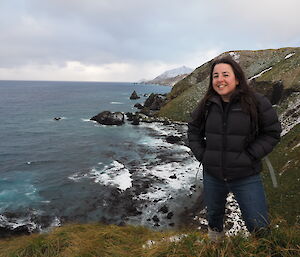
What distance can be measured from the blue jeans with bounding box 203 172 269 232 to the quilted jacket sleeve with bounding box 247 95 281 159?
46cm

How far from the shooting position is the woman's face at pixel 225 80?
3.46 metres

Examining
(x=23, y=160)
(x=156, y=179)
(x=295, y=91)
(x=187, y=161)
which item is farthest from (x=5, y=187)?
(x=295, y=91)

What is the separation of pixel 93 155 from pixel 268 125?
107ft

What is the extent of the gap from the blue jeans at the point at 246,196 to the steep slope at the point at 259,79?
38.3m

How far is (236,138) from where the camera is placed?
3.41 meters

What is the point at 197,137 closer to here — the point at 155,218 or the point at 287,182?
the point at 287,182

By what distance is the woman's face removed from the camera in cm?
346

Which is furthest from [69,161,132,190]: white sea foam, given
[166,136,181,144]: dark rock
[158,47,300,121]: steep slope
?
[158,47,300,121]: steep slope

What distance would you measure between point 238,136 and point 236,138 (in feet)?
0.15

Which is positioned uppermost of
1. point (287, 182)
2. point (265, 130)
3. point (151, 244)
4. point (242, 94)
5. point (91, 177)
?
point (242, 94)

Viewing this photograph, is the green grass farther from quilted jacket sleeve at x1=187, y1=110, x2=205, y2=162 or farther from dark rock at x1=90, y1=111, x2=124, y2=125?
dark rock at x1=90, y1=111, x2=124, y2=125

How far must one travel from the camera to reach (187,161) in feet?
101

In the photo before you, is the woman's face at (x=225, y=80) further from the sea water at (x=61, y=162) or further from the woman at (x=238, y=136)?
the sea water at (x=61, y=162)

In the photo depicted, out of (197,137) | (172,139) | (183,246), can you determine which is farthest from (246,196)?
(172,139)
